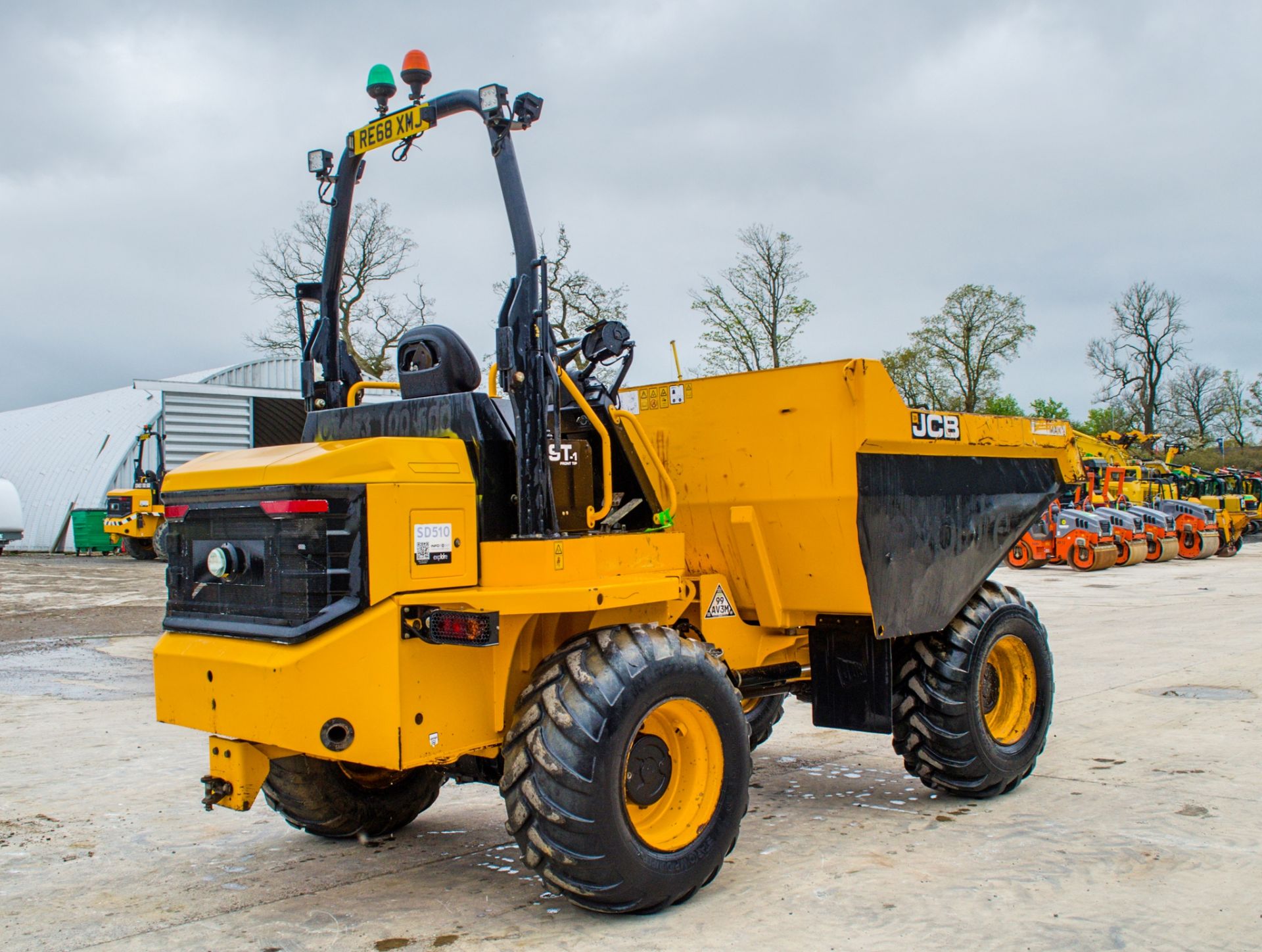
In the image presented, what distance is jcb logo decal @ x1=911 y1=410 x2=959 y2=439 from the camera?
213 inches

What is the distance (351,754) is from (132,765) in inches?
136

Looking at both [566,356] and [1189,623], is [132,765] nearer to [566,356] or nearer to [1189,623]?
[566,356]

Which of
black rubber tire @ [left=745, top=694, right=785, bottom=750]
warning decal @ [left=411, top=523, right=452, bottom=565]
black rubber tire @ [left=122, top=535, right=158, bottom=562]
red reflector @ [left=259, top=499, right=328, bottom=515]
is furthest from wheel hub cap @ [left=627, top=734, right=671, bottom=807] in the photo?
black rubber tire @ [left=122, top=535, right=158, bottom=562]

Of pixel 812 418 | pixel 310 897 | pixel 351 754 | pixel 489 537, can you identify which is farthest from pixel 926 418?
pixel 310 897

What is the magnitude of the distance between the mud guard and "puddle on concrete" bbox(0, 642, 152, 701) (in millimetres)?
6576

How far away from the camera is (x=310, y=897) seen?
4.44 metres

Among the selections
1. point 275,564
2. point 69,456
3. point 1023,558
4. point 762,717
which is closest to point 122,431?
point 69,456

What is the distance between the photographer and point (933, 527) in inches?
221

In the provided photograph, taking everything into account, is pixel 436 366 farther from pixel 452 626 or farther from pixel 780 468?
pixel 780 468

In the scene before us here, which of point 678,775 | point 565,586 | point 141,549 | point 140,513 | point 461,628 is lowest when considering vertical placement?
point 678,775

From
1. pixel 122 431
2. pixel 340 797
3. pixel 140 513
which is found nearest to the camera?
pixel 340 797

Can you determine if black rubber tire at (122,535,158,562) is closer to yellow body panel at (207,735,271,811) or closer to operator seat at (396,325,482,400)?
operator seat at (396,325,482,400)

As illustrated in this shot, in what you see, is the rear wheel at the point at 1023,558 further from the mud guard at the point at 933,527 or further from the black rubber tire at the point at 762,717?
the mud guard at the point at 933,527

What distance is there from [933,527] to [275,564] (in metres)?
3.14
